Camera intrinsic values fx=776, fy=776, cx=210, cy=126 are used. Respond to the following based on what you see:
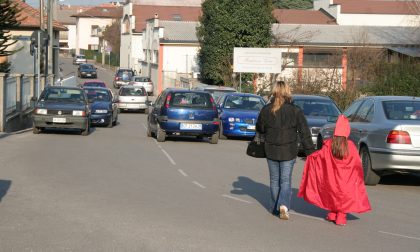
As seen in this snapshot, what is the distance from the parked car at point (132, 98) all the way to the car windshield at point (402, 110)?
29.1 meters

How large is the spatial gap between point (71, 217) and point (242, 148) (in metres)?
13.0

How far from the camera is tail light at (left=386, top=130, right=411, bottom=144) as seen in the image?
13.3 m

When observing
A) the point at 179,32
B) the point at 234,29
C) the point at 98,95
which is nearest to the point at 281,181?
the point at 98,95

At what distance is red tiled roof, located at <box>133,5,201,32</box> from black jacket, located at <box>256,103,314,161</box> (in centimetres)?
9117

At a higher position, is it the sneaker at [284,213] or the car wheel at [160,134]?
the sneaker at [284,213]

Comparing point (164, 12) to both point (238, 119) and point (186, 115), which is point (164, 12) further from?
point (186, 115)

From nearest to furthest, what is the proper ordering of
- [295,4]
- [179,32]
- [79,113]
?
1. [79,113]
2. [179,32]
3. [295,4]

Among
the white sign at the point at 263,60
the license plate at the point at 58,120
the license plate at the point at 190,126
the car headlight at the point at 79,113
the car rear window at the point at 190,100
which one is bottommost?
the license plate at the point at 58,120

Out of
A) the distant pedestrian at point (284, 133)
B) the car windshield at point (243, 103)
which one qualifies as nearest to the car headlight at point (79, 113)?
the car windshield at point (243, 103)

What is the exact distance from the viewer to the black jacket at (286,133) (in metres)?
9.80

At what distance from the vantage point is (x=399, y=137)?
524 inches

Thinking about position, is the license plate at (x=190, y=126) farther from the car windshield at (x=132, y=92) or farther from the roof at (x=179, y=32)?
Result: the roof at (x=179, y=32)

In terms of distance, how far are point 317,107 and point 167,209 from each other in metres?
12.4

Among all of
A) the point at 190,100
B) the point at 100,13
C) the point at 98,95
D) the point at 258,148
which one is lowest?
the point at 98,95
